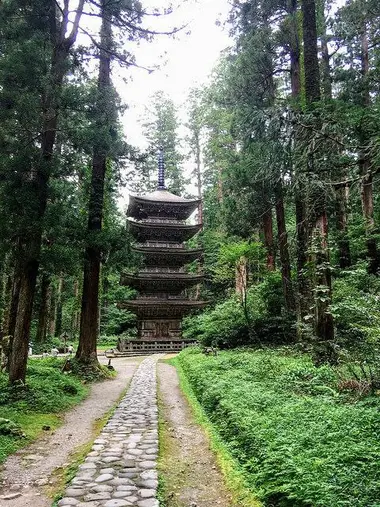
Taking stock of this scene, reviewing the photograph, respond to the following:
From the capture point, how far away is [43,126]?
903 cm

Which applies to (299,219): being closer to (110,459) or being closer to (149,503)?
(110,459)

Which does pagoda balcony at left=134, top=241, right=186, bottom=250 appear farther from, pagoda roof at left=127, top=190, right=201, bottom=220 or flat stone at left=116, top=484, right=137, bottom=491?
flat stone at left=116, top=484, right=137, bottom=491

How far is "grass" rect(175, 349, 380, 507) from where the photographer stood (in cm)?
308

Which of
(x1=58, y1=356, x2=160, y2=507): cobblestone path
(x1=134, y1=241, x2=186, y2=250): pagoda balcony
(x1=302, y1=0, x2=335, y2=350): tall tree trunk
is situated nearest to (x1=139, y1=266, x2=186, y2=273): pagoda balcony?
(x1=134, y1=241, x2=186, y2=250): pagoda balcony

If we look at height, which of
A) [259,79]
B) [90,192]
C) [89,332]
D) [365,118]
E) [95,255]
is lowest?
[89,332]

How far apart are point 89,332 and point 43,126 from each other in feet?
21.1

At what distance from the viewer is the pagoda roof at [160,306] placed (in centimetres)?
2558

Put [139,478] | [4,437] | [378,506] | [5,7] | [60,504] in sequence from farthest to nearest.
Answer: [5,7] → [4,437] → [139,478] → [60,504] → [378,506]

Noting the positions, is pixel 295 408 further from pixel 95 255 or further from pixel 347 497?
pixel 95 255

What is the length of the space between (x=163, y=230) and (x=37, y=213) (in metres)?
18.6

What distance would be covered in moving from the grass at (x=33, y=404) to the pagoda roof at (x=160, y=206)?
57.3 ft

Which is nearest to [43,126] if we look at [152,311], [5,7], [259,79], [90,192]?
[5,7]

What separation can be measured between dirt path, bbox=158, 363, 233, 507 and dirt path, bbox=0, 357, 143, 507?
4.07 ft

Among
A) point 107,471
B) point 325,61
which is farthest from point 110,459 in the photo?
point 325,61
